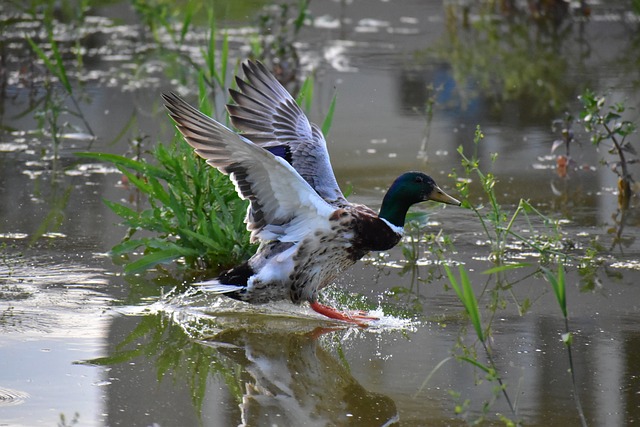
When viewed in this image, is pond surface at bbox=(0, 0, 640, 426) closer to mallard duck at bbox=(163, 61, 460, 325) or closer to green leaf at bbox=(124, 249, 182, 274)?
green leaf at bbox=(124, 249, 182, 274)

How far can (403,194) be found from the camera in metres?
5.09

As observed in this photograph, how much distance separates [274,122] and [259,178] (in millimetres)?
1131

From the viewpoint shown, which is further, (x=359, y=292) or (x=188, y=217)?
(x=188, y=217)

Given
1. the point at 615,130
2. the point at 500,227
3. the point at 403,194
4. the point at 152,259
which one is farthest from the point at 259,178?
the point at 615,130

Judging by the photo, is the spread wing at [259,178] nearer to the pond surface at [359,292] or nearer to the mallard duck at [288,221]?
the mallard duck at [288,221]

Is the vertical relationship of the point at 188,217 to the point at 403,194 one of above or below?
below

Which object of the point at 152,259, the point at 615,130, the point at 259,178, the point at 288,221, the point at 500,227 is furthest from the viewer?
the point at 615,130

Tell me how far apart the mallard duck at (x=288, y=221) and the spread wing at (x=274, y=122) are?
32cm

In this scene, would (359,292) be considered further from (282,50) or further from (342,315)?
(282,50)

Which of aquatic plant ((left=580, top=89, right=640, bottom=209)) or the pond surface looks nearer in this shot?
the pond surface

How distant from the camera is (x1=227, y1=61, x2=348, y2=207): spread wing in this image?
5617 mm

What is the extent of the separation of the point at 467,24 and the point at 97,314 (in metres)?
8.54

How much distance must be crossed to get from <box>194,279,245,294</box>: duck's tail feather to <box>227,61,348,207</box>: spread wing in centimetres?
88

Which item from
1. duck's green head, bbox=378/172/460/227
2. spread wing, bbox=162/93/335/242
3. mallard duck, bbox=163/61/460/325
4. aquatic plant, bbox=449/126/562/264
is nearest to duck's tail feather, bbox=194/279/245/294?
mallard duck, bbox=163/61/460/325
